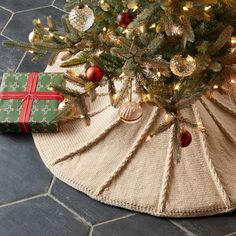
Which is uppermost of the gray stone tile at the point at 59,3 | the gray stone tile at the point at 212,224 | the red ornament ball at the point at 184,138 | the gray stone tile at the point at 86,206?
the gray stone tile at the point at 59,3

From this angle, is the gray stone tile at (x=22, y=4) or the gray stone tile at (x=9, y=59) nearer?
the gray stone tile at (x=9, y=59)

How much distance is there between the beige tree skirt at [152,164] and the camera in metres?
1.37

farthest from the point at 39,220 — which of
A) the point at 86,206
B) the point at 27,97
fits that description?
the point at 27,97

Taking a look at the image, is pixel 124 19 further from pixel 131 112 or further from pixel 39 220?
pixel 39 220

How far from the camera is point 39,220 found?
1375 mm

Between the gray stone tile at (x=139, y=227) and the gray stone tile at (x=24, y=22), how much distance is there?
3.19 feet

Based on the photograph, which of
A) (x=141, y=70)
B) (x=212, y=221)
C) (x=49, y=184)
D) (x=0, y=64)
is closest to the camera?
(x=141, y=70)

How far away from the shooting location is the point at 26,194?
1.44m

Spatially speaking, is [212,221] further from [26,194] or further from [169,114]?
[26,194]

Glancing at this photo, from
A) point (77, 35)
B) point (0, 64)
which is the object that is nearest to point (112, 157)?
point (77, 35)

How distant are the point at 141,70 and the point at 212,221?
566 mm

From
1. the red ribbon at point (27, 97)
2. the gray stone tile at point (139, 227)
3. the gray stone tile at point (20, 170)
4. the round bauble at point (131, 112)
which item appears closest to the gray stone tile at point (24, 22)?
the red ribbon at point (27, 97)

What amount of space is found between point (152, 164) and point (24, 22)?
99cm

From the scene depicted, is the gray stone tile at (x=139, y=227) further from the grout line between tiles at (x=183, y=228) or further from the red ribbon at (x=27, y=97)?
the red ribbon at (x=27, y=97)
